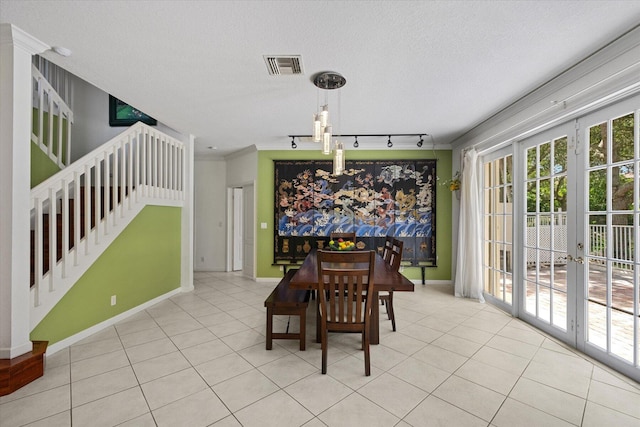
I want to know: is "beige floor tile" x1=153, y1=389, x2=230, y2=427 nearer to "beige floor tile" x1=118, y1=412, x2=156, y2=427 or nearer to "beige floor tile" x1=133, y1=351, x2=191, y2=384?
"beige floor tile" x1=118, y1=412, x2=156, y2=427

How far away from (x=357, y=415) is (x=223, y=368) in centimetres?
119

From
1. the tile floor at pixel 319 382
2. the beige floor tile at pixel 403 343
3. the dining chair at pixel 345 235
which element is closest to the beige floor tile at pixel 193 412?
the tile floor at pixel 319 382

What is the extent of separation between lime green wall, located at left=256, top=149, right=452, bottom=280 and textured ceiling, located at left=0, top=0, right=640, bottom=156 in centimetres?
173

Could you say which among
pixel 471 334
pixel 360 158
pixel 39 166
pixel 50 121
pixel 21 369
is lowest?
pixel 471 334

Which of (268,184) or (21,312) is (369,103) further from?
(21,312)

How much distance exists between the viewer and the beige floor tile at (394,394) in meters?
1.78

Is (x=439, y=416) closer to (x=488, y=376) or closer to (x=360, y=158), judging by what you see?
(x=488, y=376)

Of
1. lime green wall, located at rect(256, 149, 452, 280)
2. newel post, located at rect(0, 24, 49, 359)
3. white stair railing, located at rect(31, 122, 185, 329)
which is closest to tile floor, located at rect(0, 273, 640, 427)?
newel post, located at rect(0, 24, 49, 359)

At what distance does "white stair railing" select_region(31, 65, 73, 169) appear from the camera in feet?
10.3

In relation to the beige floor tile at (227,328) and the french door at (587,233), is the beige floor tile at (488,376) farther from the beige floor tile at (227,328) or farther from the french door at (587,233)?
the beige floor tile at (227,328)

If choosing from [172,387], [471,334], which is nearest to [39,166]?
[172,387]

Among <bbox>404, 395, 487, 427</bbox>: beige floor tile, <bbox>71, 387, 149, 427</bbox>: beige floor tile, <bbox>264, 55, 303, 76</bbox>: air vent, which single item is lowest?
<bbox>404, 395, 487, 427</bbox>: beige floor tile

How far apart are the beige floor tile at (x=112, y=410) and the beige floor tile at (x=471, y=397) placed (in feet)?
6.84

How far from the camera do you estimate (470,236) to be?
13.2 ft
